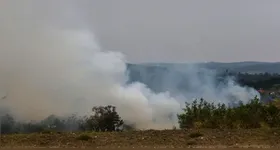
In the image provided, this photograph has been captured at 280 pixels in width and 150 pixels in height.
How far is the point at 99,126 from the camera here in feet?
81.4

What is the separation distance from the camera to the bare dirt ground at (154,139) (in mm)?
17422

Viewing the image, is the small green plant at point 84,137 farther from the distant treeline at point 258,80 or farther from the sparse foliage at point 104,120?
the distant treeline at point 258,80

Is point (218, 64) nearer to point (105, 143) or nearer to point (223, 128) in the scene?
point (223, 128)

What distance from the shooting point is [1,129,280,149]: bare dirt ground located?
17.4 meters

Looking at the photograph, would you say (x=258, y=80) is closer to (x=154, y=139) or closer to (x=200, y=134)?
(x=200, y=134)

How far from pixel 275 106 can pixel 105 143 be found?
8.01m

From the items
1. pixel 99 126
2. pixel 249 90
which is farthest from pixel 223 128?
pixel 249 90

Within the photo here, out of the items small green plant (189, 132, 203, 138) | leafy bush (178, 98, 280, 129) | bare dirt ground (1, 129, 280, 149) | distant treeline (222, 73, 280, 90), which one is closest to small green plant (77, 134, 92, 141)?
bare dirt ground (1, 129, 280, 149)

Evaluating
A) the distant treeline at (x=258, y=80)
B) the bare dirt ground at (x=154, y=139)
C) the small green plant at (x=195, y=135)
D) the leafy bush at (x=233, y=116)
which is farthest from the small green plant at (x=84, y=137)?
the distant treeline at (x=258, y=80)

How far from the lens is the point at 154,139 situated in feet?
59.5

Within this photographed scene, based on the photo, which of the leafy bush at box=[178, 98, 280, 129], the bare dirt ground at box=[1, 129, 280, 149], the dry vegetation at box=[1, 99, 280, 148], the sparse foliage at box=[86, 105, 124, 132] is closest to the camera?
the bare dirt ground at box=[1, 129, 280, 149]

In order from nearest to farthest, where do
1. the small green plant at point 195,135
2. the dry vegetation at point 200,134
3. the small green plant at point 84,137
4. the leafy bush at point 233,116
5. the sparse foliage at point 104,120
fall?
the dry vegetation at point 200,134, the small green plant at point 195,135, the small green plant at point 84,137, the leafy bush at point 233,116, the sparse foliage at point 104,120

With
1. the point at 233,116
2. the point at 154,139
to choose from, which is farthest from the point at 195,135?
the point at 233,116

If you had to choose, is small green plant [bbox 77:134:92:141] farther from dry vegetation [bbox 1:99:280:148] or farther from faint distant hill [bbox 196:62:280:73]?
faint distant hill [bbox 196:62:280:73]
